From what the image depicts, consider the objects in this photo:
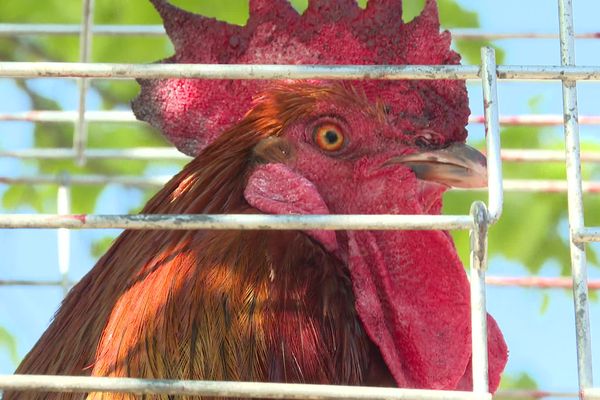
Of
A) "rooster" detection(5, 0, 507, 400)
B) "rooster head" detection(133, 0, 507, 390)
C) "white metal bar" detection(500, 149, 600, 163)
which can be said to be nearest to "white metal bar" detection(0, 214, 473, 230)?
Answer: "rooster" detection(5, 0, 507, 400)

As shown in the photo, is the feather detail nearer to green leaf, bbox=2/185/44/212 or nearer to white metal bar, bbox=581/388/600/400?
white metal bar, bbox=581/388/600/400

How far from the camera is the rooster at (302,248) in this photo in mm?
2516

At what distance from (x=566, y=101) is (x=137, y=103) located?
1.54m

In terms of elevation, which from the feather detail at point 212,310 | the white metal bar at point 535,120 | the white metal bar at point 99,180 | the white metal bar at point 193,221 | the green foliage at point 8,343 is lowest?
the green foliage at point 8,343

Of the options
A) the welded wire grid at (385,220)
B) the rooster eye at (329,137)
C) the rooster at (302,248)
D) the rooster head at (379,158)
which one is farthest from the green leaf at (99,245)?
the welded wire grid at (385,220)

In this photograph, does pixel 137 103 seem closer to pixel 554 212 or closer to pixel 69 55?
pixel 69 55

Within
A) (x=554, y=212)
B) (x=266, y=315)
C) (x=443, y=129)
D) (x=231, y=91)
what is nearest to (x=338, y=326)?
(x=266, y=315)

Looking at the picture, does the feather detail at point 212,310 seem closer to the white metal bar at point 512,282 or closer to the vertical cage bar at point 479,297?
the vertical cage bar at point 479,297

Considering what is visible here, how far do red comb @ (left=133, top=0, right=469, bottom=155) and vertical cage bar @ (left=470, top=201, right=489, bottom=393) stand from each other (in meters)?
0.97

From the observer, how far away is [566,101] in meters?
2.19

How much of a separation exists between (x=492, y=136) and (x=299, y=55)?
1112 mm

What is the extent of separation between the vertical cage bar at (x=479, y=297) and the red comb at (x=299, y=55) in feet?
3.18

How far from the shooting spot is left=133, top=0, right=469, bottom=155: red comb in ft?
9.69

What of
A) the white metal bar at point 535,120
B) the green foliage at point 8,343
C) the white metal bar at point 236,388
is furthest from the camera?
the green foliage at point 8,343
